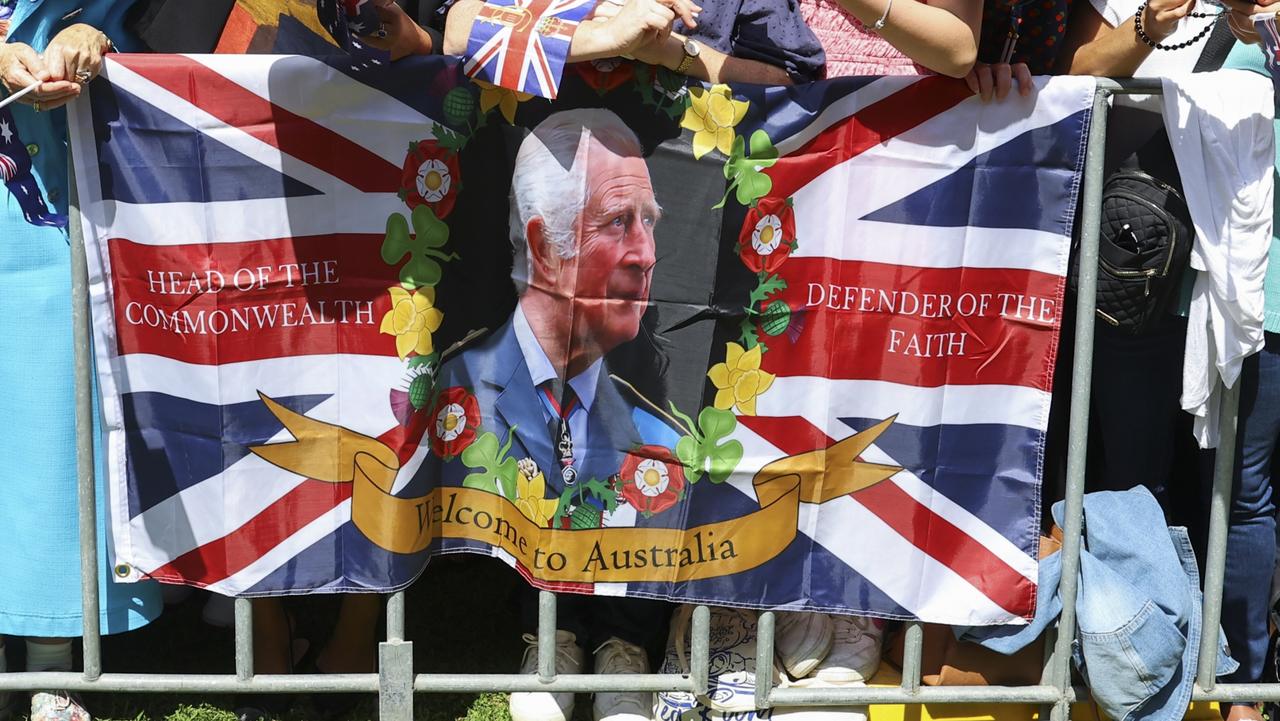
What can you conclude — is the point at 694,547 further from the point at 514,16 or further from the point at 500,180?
the point at 514,16

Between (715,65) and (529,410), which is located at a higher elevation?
(715,65)

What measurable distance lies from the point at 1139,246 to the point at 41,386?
2.88 m

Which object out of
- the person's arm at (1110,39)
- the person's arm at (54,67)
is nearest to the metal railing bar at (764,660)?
the person's arm at (1110,39)

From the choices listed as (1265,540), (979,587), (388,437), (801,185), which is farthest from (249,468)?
(1265,540)

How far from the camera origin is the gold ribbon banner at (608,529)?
11.3ft

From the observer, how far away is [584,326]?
337 centimetres

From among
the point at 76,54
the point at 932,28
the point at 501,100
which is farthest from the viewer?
the point at 501,100

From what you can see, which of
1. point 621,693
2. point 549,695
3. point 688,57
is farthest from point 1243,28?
point 549,695

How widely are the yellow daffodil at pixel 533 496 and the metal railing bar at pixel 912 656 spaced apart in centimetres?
101

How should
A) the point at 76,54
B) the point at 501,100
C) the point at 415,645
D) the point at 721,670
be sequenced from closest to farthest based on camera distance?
the point at 76,54, the point at 501,100, the point at 721,670, the point at 415,645

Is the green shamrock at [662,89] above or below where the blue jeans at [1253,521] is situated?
above

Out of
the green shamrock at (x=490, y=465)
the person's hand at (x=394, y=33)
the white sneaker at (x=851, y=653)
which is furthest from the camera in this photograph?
the white sneaker at (x=851, y=653)

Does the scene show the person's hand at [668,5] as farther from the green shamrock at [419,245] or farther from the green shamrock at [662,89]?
the green shamrock at [419,245]

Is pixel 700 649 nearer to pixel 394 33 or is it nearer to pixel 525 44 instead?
pixel 525 44
